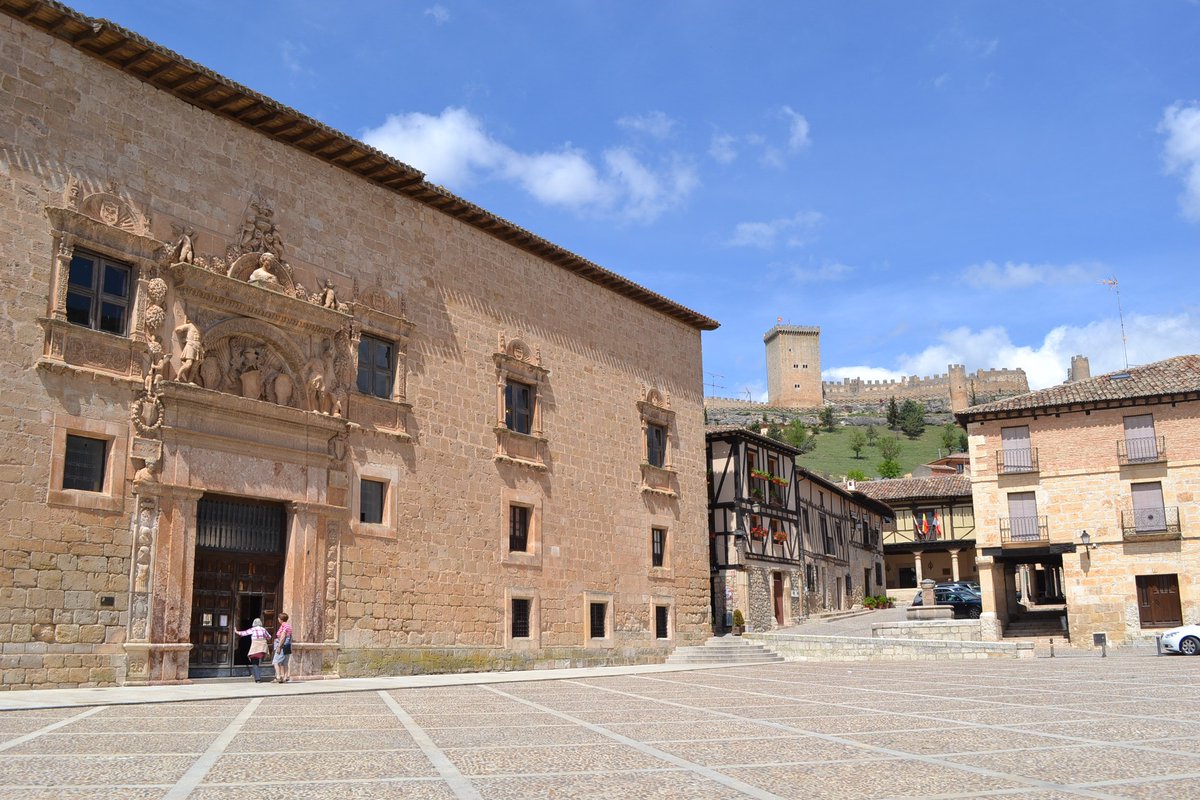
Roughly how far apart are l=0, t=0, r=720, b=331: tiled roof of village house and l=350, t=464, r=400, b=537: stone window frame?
571 cm

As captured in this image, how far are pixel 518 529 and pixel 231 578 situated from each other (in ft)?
22.6

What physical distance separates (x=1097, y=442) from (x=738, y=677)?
18.0 meters

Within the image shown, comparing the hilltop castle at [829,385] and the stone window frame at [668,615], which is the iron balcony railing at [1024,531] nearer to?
the stone window frame at [668,615]

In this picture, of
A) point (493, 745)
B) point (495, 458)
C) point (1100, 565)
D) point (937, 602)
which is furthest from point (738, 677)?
point (937, 602)

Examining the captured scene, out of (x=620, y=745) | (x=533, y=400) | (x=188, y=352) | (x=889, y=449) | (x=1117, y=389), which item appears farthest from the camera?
(x=889, y=449)

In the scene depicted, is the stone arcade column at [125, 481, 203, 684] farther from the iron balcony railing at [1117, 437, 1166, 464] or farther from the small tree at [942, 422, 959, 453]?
the small tree at [942, 422, 959, 453]

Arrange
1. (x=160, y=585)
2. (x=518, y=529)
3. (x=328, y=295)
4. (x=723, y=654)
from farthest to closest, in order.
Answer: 1. (x=723, y=654)
2. (x=518, y=529)
3. (x=328, y=295)
4. (x=160, y=585)

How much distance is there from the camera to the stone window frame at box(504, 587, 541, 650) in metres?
20.8

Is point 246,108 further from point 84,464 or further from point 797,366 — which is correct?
point 797,366

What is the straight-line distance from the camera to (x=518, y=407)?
22438 millimetres

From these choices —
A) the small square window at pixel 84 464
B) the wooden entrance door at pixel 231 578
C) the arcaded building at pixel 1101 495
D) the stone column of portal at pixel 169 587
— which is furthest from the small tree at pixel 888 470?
the small square window at pixel 84 464

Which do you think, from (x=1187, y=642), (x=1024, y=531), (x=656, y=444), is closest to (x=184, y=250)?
(x=656, y=444)

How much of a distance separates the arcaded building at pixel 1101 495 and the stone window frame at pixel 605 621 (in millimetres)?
13204

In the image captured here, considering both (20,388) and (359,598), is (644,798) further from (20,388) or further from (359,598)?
(359,598)
